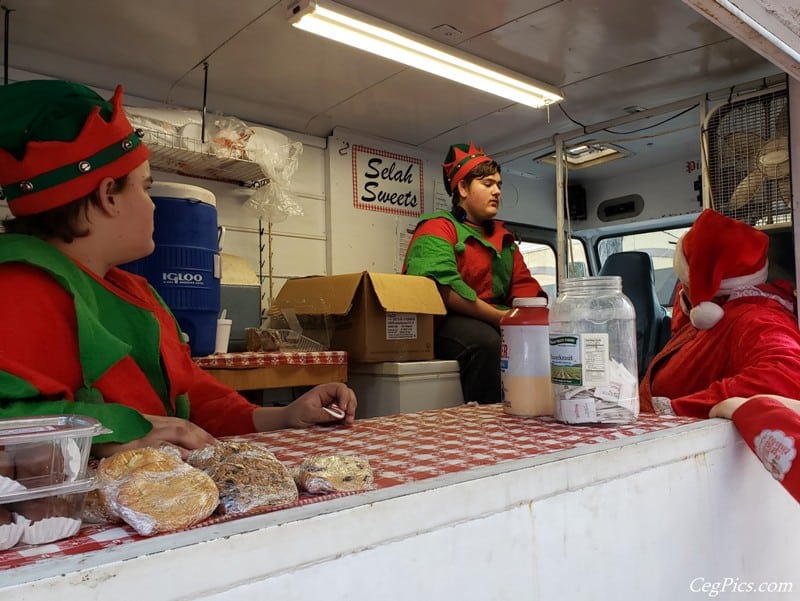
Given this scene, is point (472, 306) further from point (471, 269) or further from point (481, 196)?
point (481, 196)

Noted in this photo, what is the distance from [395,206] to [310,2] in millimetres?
2125

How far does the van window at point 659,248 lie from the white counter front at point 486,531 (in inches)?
149

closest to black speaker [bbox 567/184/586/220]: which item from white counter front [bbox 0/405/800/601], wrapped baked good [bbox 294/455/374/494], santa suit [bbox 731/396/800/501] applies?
white counter front [bbox 0/405/800/601]

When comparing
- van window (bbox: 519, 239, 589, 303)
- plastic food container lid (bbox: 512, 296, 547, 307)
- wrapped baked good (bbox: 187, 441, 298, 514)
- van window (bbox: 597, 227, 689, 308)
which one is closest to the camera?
wrapped baked good (bbox: 187, 441, 298, 514)

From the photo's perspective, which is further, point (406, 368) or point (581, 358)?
point (406, 368)

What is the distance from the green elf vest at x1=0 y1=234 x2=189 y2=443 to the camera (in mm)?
758

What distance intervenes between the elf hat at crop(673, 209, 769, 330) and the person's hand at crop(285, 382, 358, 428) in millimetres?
1104

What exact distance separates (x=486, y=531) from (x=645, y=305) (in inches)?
150

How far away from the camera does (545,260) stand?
220 inches

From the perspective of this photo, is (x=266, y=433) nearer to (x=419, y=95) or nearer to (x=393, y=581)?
(x=393, y=581)

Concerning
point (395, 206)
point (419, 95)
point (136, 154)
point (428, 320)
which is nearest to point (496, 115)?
point (419, 95)

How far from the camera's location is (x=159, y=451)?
672 mm

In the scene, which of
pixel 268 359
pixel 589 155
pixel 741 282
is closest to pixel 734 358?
pixel 741 282

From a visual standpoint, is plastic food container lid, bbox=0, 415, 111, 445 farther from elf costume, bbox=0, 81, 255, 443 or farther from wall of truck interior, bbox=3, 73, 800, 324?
wall of truck interior, bbox=3, 73, 800, 324
